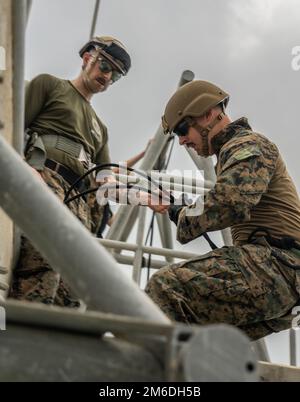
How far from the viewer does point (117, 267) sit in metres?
1.87

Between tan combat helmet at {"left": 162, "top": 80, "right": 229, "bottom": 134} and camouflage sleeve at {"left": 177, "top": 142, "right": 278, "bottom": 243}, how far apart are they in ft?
1.44

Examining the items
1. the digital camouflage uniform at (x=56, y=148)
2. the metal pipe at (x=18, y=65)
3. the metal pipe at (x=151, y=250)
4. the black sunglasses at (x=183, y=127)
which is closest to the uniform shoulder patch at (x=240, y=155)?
the black sunglasses at (x=183, y=127)

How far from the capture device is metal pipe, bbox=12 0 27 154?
3549 millimetres

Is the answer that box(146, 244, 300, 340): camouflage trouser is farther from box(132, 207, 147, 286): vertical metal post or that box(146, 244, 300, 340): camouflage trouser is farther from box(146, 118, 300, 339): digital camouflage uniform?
box(132, 207, 147, 286): vertical metal post

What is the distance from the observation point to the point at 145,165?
21.8 feet

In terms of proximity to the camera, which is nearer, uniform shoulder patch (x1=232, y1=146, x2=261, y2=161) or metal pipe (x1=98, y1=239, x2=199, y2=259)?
uniform shoulder patch (x1=232, y1=146, x2=261, y2=161)

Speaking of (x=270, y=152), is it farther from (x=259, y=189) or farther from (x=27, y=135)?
(x=27, y=135)

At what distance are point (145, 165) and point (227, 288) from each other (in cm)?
268

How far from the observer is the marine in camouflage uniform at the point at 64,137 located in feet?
14.1

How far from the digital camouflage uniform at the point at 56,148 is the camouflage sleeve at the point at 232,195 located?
2.39 ft

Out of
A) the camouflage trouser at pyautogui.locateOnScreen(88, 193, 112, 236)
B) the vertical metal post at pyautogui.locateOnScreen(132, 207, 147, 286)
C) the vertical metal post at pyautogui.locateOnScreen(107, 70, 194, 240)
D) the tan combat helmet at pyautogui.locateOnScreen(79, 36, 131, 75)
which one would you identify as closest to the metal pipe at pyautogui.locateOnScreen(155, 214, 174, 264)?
the vertical metal post at pyautogui.locateOnScreen(107, 70, 194, 240)

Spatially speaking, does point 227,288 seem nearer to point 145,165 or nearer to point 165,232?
point 145,165

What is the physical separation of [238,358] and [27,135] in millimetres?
3252
